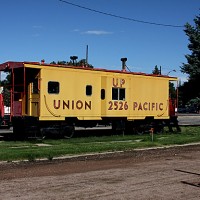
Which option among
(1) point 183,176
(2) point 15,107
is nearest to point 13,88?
(2) point 15,107

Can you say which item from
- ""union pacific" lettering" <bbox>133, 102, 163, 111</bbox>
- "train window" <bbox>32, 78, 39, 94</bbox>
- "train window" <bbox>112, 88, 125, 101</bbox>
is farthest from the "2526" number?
"train window" <bbox>32, 78, 39, 94</bbox>

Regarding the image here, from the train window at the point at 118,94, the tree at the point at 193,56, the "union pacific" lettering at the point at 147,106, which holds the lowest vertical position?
the "union pacific" lettering at the point at 147,106

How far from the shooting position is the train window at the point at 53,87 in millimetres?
19922

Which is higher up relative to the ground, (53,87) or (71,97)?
(53,87)

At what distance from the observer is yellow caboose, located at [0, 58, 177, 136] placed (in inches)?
778

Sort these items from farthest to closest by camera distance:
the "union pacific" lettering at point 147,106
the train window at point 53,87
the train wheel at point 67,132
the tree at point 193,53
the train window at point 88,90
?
1. the tree at point 193,53
2. the "union pacific" lettering at point 147,106
3. the train window at point 88,90
4. the train wheel at point 67,132
5. the train window at point 53,87

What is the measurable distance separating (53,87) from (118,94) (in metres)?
4.17

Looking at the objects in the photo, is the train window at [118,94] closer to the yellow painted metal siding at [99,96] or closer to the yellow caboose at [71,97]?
the yellow caboose at [71,97]

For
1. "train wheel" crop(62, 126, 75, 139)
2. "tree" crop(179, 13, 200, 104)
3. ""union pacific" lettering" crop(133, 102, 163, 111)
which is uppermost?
"tree" crop(179, 13, 200, 104)

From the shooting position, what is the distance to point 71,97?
20688mm

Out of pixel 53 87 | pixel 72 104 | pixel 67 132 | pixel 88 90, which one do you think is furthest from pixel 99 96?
pixel 53 87

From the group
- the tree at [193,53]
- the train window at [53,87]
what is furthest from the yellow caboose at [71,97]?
the tree at [193,53]

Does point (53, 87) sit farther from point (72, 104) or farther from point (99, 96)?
point (99, 96)

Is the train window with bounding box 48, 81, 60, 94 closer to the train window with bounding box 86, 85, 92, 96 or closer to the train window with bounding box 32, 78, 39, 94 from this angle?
the train window with bounding box 32, 78, 39, 94
